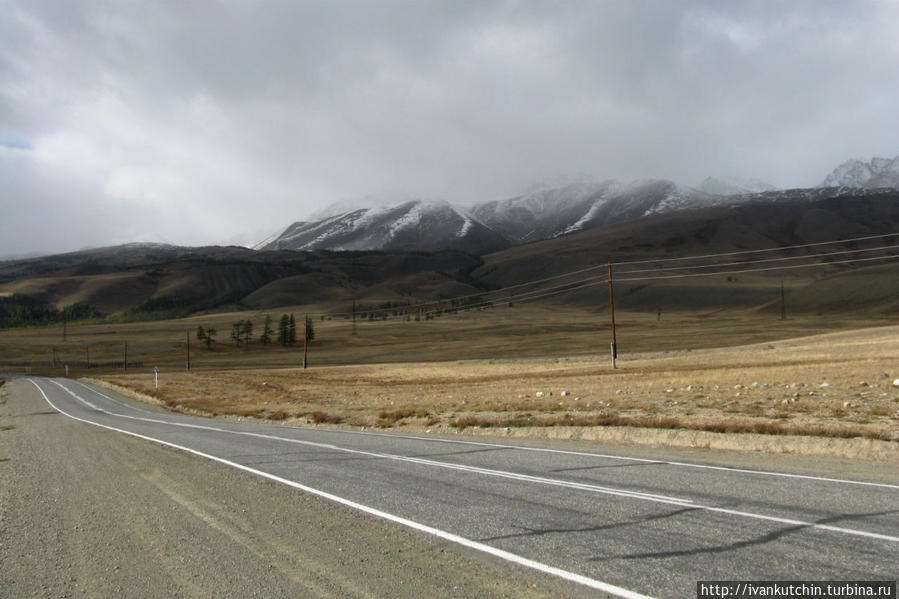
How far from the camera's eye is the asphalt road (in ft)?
20.6

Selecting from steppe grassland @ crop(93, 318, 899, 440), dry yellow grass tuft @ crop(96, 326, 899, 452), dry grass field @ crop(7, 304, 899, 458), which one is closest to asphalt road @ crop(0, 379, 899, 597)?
steppe grassland @ crop(93, 318, 899, 440)

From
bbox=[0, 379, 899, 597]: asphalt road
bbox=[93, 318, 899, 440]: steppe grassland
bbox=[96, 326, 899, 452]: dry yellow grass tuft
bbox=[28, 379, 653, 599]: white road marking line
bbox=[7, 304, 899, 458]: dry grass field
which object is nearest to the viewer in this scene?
bbox=[28, 379, 653, 599]: white road marking line

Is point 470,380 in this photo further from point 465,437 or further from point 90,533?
point 90,533

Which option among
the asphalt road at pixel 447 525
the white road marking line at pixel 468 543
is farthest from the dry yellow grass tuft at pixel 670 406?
the white road marking line at pixel 468 543

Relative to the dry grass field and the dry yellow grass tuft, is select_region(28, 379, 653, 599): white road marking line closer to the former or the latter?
the dry grass field

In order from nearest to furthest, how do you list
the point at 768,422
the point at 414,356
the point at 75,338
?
the point at 768,422
the point at 414,356
the point at 75,338

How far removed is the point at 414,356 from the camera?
103188 mm

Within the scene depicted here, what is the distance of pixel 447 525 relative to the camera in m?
8.13

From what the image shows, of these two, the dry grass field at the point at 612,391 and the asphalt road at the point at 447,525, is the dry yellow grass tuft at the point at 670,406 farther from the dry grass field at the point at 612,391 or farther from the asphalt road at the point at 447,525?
the asphalt road at the point at 447,525

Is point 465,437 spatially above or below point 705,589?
below

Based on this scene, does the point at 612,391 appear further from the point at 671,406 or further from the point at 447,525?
the point at 447,525

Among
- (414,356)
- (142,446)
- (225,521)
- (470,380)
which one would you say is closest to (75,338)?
(414,356)

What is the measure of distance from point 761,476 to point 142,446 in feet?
55.4

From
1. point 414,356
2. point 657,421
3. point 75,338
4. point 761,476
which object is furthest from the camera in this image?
point 75,338
